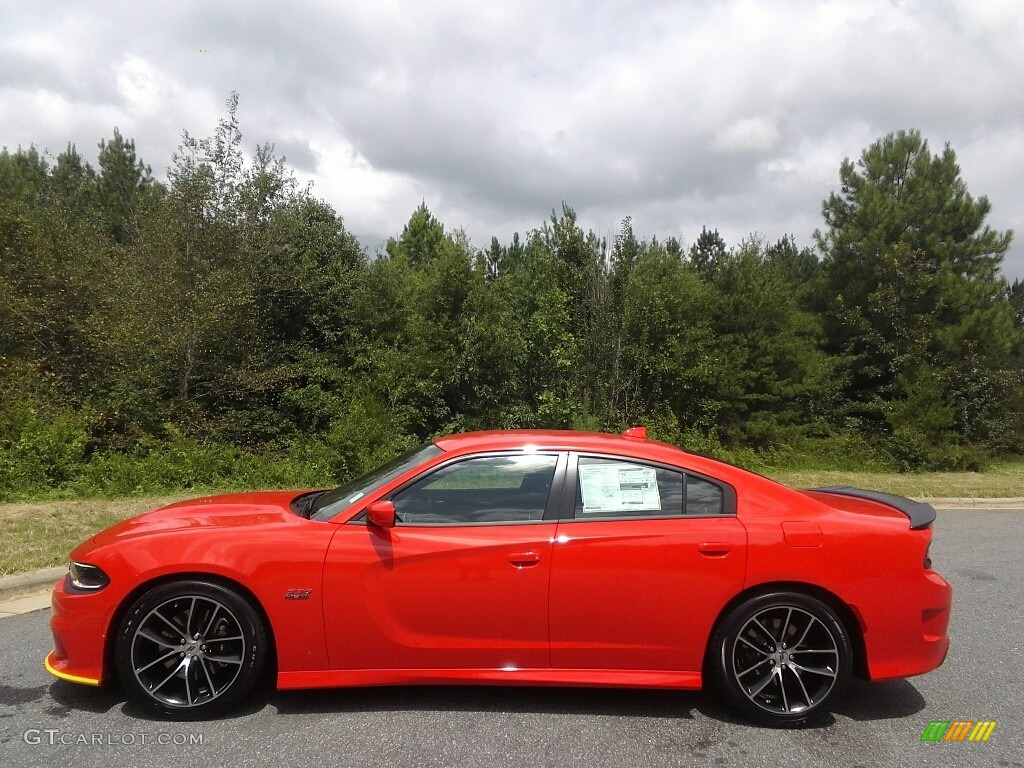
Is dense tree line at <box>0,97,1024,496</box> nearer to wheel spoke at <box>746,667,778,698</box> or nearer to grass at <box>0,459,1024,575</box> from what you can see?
grass at <box>0,459,1024,575</box>

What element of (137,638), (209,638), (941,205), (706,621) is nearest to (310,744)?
(209,638)

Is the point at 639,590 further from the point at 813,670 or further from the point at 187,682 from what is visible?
the point at 187,682

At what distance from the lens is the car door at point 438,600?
3473 mm

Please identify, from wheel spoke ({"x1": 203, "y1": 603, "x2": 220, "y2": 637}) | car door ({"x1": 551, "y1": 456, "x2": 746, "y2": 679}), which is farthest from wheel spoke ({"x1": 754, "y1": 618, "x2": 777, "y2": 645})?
wheel spoke ({"x1": 203, "y1": 603, "x2": 220, "y2": 637})

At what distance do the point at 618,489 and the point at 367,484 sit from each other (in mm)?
1424

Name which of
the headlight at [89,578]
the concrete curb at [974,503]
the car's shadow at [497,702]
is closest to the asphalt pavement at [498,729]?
the car's shadow at [497,702]

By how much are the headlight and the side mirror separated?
134 cm

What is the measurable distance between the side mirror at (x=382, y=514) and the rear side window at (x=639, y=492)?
964 millimetres

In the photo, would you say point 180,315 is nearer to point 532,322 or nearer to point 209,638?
point 532,322

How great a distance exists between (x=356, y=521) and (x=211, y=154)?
705 inches

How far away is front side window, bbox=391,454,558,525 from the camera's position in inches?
145

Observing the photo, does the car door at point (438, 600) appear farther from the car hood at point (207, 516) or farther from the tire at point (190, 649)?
the car hood at point (207, 516)

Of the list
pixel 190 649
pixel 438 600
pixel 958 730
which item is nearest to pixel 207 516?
pixel 190 649

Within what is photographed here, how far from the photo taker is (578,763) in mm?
3104
